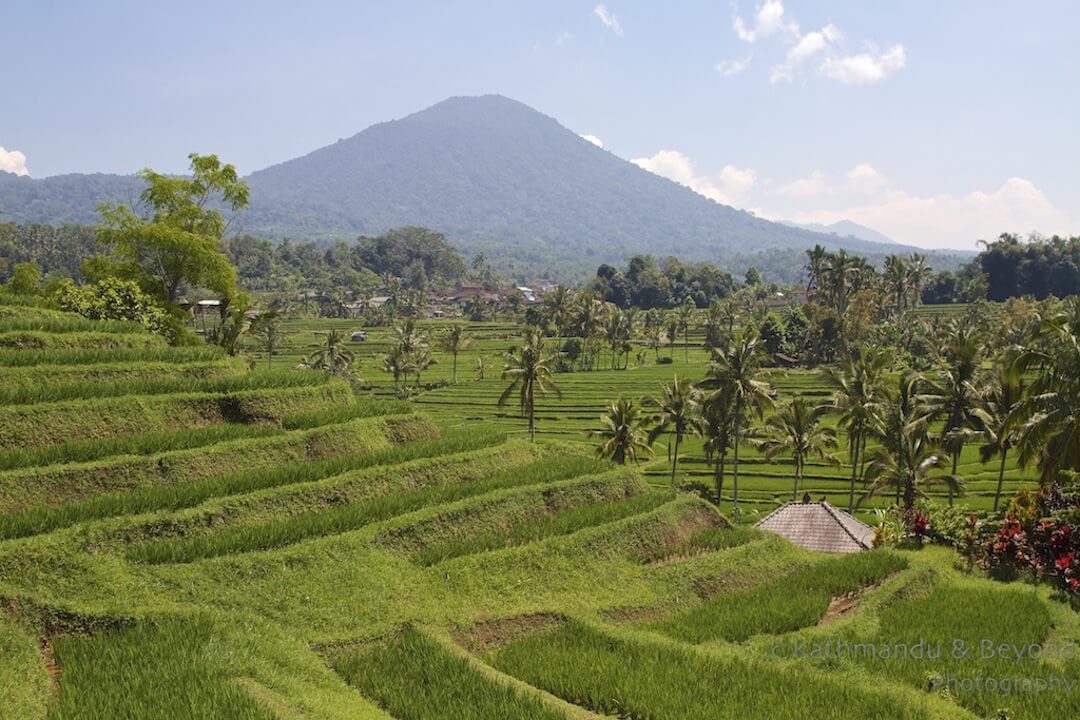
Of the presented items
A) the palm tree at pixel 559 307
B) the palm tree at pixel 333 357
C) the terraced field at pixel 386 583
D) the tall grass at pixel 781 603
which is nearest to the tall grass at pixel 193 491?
the terraced field at pixel 386 583

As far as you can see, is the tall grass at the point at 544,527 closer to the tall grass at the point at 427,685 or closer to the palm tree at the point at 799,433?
the tall grass at the point at 427,685

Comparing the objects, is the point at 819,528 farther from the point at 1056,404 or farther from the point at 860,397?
the point at 860,397

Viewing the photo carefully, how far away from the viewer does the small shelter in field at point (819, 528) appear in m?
27.7

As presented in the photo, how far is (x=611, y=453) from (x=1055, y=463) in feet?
72.5

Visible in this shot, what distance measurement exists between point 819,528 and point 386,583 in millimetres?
17768

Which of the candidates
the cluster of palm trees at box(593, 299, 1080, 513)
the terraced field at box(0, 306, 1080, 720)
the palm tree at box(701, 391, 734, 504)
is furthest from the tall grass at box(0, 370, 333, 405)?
the palm tree at box(701, 391, 734, 504)

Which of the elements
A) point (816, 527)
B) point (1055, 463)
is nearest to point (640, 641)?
point (1055, 463)

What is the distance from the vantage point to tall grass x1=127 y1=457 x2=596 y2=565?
49.5 feet

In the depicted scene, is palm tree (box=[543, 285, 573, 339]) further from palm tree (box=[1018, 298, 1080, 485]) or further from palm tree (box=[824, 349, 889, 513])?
palm tree (box=[1018, 298, 1080, 485])

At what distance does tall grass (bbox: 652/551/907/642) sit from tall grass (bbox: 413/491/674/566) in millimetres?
3263

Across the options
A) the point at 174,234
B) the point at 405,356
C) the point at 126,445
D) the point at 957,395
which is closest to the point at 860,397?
the point at 957,395

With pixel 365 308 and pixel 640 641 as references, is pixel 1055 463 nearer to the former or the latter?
pixel 640 641

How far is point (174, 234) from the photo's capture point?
30.9m

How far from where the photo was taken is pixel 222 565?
48.8 ft
